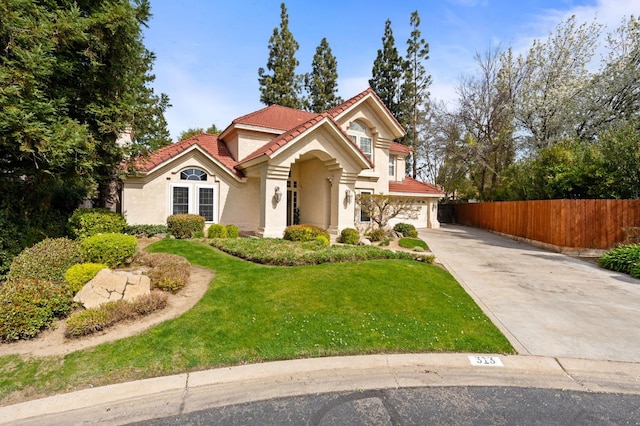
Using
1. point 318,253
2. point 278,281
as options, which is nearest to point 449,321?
point 278,281

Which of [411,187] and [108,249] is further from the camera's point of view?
[411,187]

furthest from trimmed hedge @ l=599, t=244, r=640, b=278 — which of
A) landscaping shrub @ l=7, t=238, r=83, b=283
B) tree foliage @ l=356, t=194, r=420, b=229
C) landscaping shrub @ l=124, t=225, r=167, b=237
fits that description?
landscaping shrub @ l=124, t=225, r=167, b=237

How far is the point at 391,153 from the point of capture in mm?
22172

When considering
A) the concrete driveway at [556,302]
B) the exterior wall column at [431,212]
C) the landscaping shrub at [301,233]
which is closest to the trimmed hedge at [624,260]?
the concrete driveway at [556,302]

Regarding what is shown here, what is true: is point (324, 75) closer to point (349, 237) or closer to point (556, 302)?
point (349, 237)

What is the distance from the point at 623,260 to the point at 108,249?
16089 mm

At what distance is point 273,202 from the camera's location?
14031 mm

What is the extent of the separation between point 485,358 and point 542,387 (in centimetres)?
75

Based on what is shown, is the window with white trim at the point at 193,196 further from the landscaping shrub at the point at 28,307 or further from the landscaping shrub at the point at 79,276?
the landscaping shrub at the point at 28,307

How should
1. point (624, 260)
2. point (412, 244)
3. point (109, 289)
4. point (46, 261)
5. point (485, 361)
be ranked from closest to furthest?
point (485, 361) < point (109, 289) < point (46, 261) < point (624, 260) < point (412, 244)

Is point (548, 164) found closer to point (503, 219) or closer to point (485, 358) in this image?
point (503, 219)

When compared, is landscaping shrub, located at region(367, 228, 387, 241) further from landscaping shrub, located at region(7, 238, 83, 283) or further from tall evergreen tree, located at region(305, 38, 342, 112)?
tall evergreen tree, located at region(305, 38, 342, 112)

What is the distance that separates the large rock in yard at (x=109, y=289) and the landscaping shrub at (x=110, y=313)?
0.81ft

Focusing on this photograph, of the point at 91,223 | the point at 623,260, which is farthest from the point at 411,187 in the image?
the point at 91,223
